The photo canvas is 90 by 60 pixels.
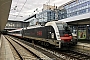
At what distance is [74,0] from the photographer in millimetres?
48938

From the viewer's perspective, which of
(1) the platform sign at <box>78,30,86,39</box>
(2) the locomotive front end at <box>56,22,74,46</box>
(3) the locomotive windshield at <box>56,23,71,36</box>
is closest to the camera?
(2) the locomotive front end at <box>56,22,74,46</box>

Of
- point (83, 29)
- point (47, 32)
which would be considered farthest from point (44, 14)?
point (47, 32)

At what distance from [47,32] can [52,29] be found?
3.40ft

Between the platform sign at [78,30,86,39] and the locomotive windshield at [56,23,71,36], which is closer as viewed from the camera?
the locomotive windshield at [56,23,71,36]

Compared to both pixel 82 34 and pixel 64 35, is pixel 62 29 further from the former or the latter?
pixel 82 34

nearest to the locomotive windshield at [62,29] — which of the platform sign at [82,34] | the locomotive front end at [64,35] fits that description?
the locomotive front end at [64,35]

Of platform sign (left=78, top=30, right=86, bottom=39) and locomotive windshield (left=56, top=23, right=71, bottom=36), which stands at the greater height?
locomotive windshield (left=56, top=23, right=71, bottom=36)

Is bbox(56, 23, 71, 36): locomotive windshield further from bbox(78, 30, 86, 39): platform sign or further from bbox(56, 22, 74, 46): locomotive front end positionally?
bbox(78, 30, 86, 39): platform sign

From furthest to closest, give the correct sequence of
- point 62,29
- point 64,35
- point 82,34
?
1. point 82,34
2. point 62,29
3. point 64,35

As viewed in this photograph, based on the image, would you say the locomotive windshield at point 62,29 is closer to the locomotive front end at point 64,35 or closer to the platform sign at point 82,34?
the locomotive front end at point 64,35

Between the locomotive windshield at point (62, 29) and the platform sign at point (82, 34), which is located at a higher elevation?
the locomotive windshield at point (62, 29)

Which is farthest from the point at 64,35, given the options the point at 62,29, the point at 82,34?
the point at 82,34

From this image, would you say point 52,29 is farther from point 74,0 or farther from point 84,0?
point 74,0

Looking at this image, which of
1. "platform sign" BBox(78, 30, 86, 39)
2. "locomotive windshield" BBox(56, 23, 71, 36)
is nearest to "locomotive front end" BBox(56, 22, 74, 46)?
"locomotive windshield" BBox(56, 23, 71, 36)
